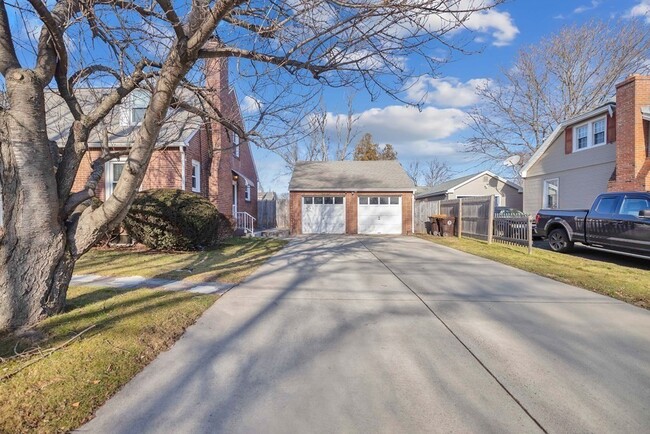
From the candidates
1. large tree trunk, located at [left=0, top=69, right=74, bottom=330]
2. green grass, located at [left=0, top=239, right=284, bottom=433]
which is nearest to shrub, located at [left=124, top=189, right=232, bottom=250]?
green grass, located at [left=0, top=239, right=284, bottom=433]

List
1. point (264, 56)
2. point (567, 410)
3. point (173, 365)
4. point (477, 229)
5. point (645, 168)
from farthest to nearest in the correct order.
→ 1. point (477, 229)
2. point (645, 168)
3. point (264, 56)
4. point (173, 365)
5. point (567, 410)

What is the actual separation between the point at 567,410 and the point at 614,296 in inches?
169

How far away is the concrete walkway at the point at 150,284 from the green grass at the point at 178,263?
1.02 ft

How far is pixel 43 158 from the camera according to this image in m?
4.13

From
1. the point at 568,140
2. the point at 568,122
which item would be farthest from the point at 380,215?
the point at 568,122

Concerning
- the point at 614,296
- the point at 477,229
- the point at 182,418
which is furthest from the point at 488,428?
the point at 477,229

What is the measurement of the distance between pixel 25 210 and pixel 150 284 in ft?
8.61

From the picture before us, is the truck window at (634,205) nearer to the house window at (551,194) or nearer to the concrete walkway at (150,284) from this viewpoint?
the house window at (551,194)

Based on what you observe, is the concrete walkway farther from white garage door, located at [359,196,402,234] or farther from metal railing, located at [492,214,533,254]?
white garage door, located at [359,196,402,234]

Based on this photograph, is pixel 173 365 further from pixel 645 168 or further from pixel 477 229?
pixel 645 168

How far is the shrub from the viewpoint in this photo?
10141 mm

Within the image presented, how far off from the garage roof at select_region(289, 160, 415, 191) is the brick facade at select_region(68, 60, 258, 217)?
3.75 meters

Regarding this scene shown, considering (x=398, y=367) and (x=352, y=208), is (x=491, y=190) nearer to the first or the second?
(x=352, y=208)

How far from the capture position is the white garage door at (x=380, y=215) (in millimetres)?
20172
